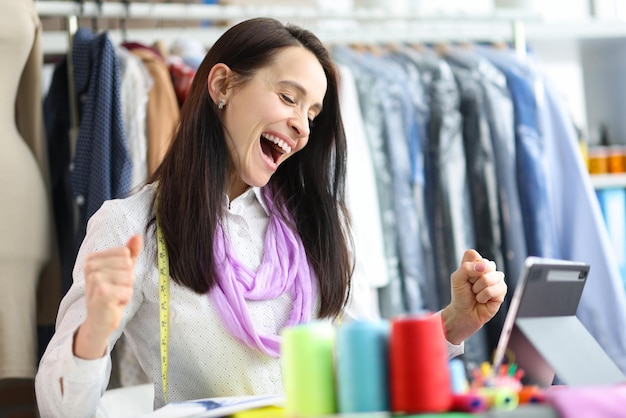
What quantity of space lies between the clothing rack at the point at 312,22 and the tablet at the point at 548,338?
1.57 metres

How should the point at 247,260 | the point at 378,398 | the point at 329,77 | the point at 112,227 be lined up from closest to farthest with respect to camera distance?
the point at 378,398
the point at 112,227
the point at 247,260
the point at 329,77

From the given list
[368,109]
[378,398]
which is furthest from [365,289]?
[378,398]

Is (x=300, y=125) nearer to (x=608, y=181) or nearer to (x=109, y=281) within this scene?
(x=109, y=281)

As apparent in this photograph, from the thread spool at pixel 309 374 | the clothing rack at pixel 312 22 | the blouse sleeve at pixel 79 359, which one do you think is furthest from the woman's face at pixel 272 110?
the clothing rack at pixel 312 22

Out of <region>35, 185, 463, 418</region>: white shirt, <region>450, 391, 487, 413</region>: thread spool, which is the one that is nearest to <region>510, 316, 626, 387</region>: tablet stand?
<region>450, 391, 487, 413</region>: thread spool

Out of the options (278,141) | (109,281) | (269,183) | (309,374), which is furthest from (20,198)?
(309,374)

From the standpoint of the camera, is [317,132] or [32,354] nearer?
[317,132]

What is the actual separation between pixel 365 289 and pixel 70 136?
2.83 ft

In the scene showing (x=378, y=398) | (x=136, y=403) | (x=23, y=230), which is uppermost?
(x=23, y=230)

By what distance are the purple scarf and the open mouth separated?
3.9 inches

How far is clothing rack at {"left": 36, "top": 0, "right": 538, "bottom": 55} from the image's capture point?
97.9 inches

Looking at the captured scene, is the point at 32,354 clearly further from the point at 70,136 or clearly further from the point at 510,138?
the point at 510,138

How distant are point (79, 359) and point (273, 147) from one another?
637mm

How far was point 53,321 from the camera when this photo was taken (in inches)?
88.9
